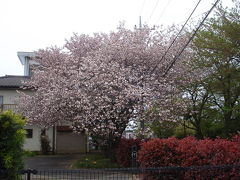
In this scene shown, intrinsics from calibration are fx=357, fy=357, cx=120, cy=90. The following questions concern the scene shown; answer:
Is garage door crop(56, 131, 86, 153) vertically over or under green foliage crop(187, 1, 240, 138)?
under

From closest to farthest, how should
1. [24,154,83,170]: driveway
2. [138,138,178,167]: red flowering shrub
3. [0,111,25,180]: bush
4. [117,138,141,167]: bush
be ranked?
[0,111,25,180]: bush < [138,138,178,167]: red flowering shrub < [117,138,141,167]: bush < [24,154,83,170]: driveway

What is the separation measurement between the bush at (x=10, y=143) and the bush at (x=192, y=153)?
165 inches

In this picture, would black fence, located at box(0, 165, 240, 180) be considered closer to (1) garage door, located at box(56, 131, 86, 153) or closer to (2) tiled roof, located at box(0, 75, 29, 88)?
(1) garage door, located at box(56, 131, 86, 153)

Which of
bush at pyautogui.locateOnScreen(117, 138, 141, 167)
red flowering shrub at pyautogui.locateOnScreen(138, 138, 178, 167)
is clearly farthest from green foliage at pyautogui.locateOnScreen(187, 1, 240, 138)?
red flowering shrub at pyautogui.locateOnScreen(138, 138, 178, 167)

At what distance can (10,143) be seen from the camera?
7.00 metres

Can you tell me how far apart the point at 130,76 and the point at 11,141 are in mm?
11698

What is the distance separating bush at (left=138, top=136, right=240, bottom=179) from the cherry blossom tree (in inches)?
219

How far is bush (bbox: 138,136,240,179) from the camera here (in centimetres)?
773

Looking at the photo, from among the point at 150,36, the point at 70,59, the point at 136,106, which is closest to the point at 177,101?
the point at 136,106

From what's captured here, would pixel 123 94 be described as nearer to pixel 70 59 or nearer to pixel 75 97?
pixel 75 97

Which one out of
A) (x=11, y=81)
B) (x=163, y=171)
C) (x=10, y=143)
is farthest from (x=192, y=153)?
(x=11, y=81)

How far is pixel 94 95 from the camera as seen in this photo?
688 inches

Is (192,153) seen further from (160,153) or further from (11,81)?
(11,81)

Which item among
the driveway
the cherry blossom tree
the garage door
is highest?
the cherry blossom tree
